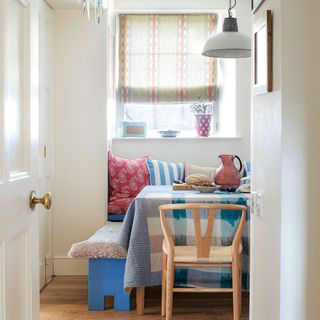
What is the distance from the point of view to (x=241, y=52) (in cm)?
423

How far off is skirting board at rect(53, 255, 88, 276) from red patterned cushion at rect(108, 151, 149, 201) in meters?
0.63

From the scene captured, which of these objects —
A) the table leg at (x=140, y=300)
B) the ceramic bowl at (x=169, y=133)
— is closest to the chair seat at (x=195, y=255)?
the table leg at (x=140, y=300)

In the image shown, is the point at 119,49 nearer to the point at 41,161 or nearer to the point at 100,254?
the point at 41,161

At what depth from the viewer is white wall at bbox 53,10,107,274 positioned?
4.90m

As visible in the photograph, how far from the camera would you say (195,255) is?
354 cm

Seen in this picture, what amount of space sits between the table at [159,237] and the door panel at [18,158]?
1714mm

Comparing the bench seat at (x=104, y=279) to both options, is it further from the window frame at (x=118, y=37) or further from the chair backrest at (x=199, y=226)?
the window frame at (x=118, y=37)

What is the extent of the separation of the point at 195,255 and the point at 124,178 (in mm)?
1631

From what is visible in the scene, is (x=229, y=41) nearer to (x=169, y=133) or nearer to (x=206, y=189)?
(x=206, y=189)

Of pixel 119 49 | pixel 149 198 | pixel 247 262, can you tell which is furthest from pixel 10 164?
pixel 119 49

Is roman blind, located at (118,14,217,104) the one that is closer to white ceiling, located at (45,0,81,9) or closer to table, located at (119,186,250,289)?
white ceiling, located at (45,0,81,9)

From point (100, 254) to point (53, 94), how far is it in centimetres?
161

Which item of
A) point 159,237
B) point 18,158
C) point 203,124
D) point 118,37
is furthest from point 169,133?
point 18,158

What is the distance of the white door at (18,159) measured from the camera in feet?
5.61
